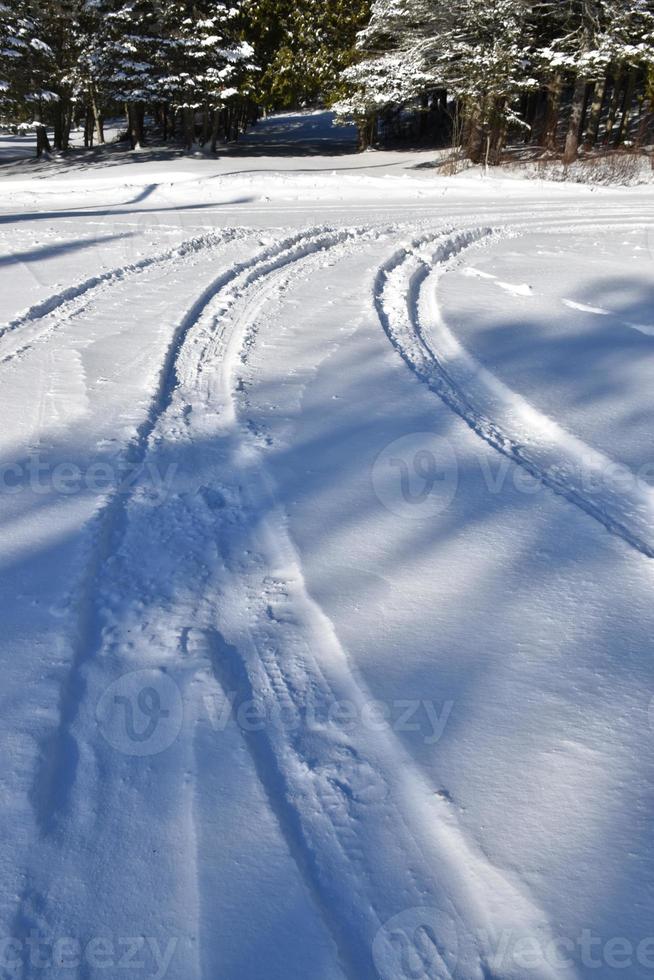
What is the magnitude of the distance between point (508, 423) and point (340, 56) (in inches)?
979

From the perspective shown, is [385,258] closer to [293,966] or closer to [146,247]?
[146,247]

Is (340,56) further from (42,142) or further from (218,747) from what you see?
(218,747)

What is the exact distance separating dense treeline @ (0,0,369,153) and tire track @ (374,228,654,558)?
20.0 m

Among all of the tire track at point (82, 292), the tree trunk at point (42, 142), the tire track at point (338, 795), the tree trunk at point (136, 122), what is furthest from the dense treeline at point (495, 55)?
the tire track at point (338, 795)

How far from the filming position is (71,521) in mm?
3658

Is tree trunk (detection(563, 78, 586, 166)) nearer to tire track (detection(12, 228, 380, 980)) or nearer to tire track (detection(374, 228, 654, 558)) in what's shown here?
tire track (detection(374, 228, 654, 558))

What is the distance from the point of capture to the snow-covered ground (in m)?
1.99

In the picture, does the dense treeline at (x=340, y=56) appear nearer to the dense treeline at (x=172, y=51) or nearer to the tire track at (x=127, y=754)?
the dense treeline at (x=172, y=51)

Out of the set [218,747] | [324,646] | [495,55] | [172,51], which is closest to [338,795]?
[218,747]

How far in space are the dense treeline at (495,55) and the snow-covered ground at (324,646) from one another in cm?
1762

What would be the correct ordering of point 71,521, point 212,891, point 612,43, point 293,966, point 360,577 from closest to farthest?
point 293,966, point 212,891, point 360,577, point 71,521, point 612,43

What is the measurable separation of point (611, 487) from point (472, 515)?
0.91 m

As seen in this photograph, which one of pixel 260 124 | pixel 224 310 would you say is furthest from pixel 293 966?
pixel 260 124

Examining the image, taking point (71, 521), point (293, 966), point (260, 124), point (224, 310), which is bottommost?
point (293, 966)
